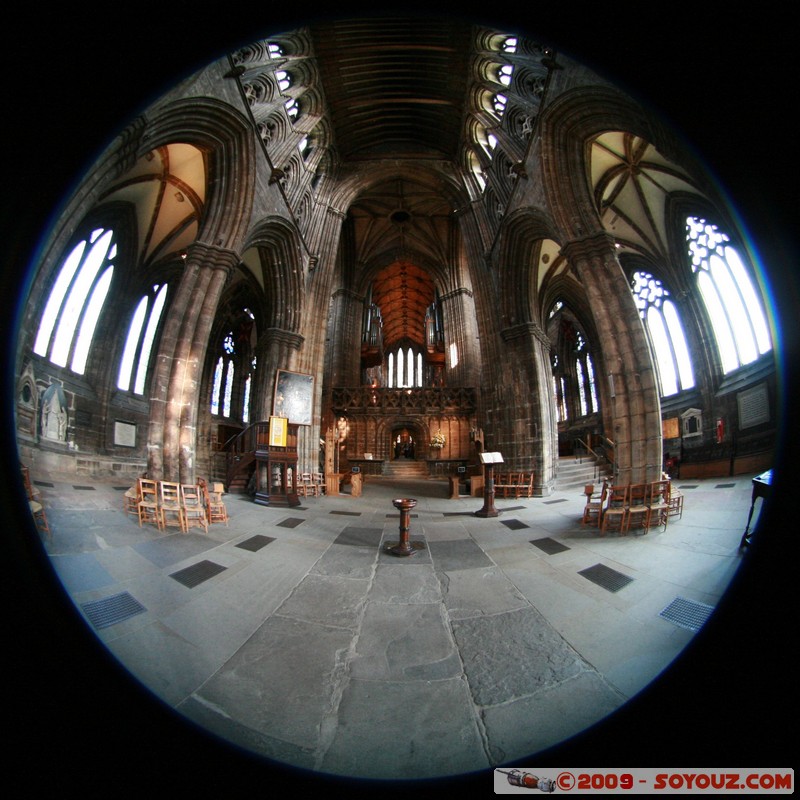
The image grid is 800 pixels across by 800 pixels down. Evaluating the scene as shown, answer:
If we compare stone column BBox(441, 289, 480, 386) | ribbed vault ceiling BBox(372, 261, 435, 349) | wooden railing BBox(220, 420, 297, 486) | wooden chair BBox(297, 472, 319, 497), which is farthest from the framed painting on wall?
ribbed vault ceiling BBox(372, 261, 435, 349)

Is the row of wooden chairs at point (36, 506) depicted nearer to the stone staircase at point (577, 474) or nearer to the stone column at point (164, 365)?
the stone column at point (164, 365)

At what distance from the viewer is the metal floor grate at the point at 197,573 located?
4.28ft

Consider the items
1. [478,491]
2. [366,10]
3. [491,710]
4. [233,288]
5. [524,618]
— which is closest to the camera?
[491,710]

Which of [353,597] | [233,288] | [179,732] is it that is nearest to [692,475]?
[353,597]

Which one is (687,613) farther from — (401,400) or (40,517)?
(401,400)

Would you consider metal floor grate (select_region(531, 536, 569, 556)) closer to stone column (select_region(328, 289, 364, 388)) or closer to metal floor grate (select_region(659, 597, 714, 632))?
metal floor grate (select_region(659, 597, 714, 632))

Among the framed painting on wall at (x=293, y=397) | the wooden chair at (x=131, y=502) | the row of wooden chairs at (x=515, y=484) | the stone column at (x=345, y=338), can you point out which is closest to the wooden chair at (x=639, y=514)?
the wooden chair at (x=131, y=502)

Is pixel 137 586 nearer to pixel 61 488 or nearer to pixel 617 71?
pixel 61 488

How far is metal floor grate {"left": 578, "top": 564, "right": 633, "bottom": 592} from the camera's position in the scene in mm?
1347

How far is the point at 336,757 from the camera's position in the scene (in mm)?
698

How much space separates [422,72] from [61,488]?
10653mm

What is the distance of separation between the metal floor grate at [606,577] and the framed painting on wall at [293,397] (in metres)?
6.23

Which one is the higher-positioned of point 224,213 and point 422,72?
point 422,72

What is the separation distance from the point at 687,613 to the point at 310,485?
19.8 ft
